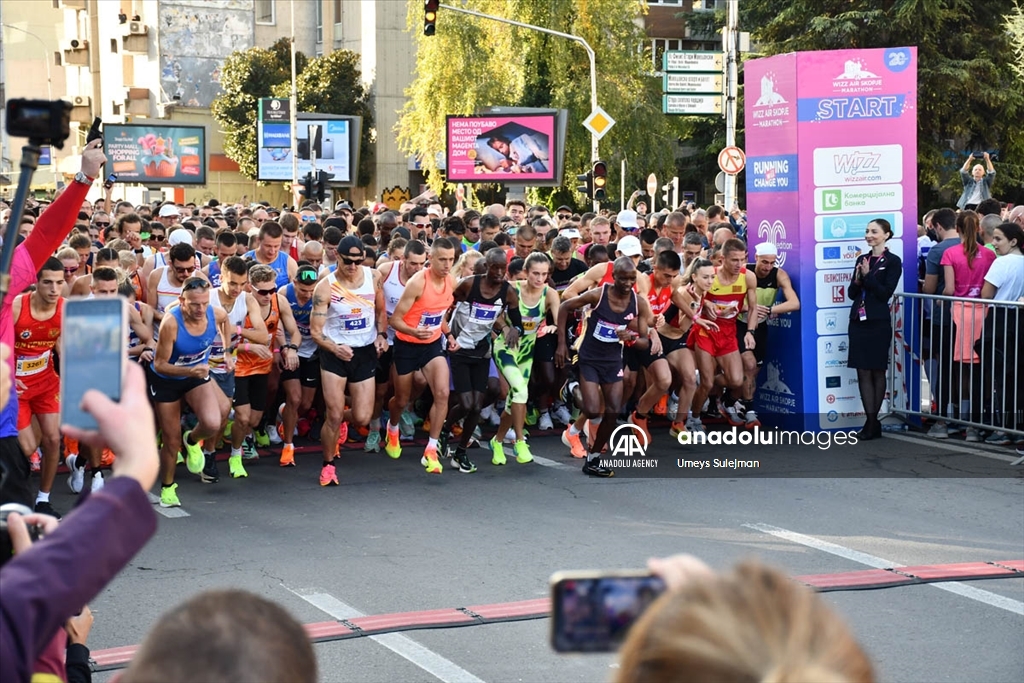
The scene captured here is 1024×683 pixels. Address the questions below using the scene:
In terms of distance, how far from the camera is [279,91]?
190ft

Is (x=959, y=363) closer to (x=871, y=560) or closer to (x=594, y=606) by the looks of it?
(x=871, y=560)

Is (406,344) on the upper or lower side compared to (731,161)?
lower

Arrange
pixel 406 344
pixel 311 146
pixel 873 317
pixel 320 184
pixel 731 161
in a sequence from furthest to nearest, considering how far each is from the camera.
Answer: pixel 311 146, pixel 320 184, pixel 731 161, pixel 873 317, pixel 406 344

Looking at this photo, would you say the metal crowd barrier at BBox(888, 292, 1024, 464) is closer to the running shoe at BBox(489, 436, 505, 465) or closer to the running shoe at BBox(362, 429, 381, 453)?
the running shoe at BBox(489, 436, 505, 465)

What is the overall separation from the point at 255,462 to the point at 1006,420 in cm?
639

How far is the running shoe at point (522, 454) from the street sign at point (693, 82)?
669 inches

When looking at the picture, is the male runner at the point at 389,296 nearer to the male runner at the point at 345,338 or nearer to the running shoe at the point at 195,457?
the male runner at the point at 345,338

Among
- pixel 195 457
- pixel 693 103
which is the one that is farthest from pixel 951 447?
pixel 693 103

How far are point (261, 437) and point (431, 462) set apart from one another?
6.91ft

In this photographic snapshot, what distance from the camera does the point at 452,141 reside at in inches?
1201

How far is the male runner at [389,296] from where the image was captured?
39.4ft

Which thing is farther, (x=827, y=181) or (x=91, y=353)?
(x=827, y=181)

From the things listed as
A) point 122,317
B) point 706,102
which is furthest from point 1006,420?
point 706,102

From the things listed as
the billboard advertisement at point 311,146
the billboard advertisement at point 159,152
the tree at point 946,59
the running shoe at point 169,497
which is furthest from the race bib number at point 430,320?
the billboard advertisement at point 311,146
